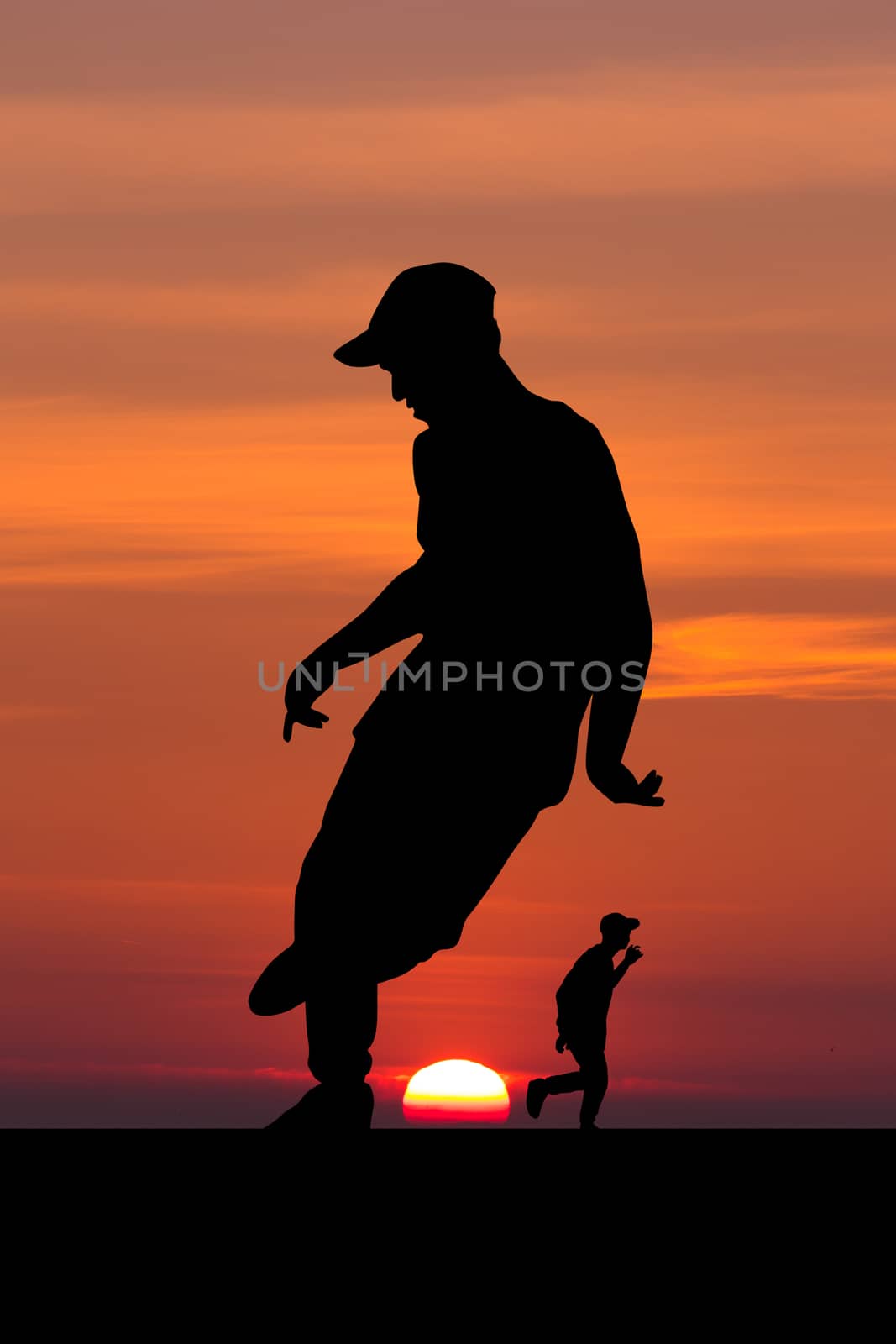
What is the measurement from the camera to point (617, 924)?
12703 millimetres

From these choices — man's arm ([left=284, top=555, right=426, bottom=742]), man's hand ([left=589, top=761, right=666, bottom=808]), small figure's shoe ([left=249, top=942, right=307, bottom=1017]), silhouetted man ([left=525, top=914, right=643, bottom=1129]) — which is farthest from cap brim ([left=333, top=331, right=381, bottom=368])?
silhouetted man ([left=525, top=914, right=643, bottom=1129])

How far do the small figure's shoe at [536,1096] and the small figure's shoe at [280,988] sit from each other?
432cm

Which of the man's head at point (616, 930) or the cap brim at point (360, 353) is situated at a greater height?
the cap brim at point (360, 353)

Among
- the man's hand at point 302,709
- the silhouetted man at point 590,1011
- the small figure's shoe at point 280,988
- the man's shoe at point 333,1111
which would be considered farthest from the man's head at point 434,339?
the silhouetted man at point 590,1011

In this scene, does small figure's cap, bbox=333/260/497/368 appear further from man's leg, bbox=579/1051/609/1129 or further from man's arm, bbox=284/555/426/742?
man's leg, bbox=579/1051/609/1129

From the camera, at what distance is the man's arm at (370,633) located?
28.7 feet

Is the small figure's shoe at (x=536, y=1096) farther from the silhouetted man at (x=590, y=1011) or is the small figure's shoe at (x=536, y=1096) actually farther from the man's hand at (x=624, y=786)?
the man's hand at (x=624, y=786)

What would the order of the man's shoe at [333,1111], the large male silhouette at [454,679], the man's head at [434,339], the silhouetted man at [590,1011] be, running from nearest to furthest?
the man's shoe at [333,1111], the large male silhouette at [454,679], the man's head at [434,339], the silhouetted man at [590,1011]

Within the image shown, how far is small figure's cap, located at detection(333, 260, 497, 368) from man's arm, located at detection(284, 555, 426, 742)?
2.97 feet

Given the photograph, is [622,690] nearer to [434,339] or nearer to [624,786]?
[624,786]

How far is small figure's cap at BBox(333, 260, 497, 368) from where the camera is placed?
888 cm
